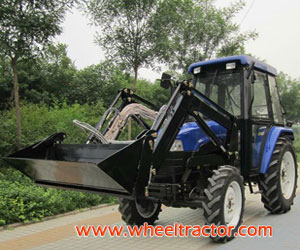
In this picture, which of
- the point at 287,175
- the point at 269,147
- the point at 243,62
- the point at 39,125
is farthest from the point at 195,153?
the point at 39,125

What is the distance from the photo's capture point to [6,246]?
5.03m

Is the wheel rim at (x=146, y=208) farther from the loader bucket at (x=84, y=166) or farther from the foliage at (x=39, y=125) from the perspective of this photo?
the foliage at (x=39, y=125)

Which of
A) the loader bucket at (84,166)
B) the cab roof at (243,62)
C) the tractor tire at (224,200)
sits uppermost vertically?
the cab roof at (243,62)

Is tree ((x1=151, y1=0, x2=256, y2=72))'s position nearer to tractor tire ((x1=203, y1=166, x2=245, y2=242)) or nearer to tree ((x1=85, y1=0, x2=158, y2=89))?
tree ((x1=85, y1=0, x2=158, y2=89))

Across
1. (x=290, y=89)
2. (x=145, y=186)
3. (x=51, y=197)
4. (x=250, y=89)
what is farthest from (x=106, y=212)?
(x=290, y=89)

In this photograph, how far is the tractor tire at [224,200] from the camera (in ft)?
16.0

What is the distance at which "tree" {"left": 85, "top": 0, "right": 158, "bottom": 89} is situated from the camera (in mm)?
10492

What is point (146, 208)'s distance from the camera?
19.7 feet

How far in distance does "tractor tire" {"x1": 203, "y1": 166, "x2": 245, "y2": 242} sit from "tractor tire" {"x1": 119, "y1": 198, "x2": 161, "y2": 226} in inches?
44.3

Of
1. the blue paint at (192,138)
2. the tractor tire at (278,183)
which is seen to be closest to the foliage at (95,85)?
the tractor tire at (278,183)

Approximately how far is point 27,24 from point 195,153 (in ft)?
16.5

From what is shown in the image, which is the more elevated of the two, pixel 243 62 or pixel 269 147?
pixel 243 62

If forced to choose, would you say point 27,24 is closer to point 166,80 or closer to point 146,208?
point 166,80

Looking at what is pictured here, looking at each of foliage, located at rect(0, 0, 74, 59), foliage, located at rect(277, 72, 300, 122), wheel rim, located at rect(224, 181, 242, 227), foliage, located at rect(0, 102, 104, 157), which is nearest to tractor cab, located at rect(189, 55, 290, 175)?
wheel rim, located at rect(224, 181, 242, 227)
